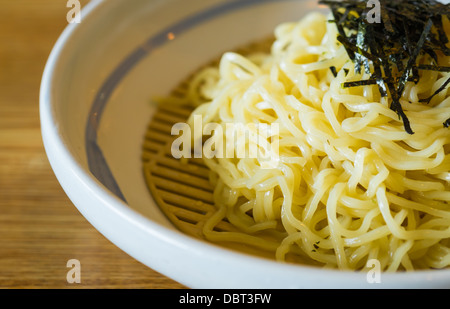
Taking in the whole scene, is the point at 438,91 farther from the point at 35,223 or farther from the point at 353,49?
the point at 35,223

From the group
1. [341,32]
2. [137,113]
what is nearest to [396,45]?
[341,32]

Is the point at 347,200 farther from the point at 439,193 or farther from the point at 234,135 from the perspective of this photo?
the point at 234,135

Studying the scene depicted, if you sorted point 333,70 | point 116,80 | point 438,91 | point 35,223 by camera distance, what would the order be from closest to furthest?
point 438,91, point 333,70, point 35,223, point 116,80

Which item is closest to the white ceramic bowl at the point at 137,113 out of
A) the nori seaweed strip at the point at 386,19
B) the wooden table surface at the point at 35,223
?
the wooden table surface at the point at 35,223

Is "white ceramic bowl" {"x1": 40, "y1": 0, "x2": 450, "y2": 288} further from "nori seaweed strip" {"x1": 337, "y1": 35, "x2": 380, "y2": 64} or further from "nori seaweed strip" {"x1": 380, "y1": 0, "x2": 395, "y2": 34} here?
"nori seaweed strip" {"x1": 380, "y1": 0, "x2": 395, "y2": 34}

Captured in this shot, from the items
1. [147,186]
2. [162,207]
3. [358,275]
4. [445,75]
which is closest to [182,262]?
[358,275]

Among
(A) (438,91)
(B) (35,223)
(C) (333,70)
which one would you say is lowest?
(B) (35,223)
